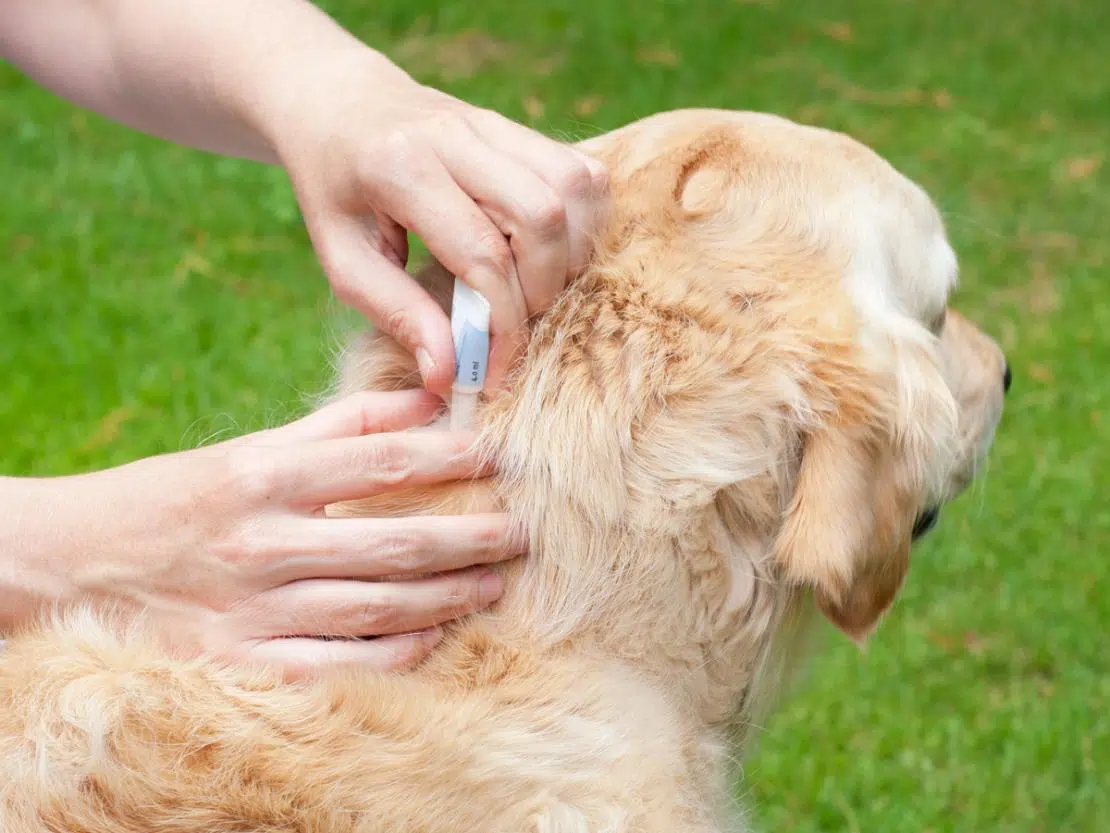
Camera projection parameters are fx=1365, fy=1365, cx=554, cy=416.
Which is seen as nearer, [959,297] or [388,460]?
[388,460]

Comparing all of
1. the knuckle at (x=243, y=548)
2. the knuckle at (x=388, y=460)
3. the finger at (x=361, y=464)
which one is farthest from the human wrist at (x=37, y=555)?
the knuckle at (x=388, y=460)

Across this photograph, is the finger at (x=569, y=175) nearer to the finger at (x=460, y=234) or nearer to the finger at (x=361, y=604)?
the finger at (x=460, y=234)

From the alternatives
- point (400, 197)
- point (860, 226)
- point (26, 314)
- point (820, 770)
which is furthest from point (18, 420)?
point (860, 226)

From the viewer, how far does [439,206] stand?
6.78 ft

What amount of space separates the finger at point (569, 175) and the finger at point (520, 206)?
2 centimetres

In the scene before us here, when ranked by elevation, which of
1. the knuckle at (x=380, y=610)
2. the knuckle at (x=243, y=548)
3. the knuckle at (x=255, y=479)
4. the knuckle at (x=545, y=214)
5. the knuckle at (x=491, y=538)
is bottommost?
the knuckle at (x=380, y=610)

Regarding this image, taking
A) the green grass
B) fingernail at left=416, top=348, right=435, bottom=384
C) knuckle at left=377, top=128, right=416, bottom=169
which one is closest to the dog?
fingernail at left=416, top=348, right=435, bottom=384

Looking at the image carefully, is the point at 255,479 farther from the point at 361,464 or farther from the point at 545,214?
the point at 545,214

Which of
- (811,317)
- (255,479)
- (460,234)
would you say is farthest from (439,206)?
(811,317)

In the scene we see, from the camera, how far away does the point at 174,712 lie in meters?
1.88

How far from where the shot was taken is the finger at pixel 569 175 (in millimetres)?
2062

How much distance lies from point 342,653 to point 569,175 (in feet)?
2.59

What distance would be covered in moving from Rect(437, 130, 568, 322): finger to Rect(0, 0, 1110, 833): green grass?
591 millimetres

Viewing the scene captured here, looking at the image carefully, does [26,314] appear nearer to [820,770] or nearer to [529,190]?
[820,770]
